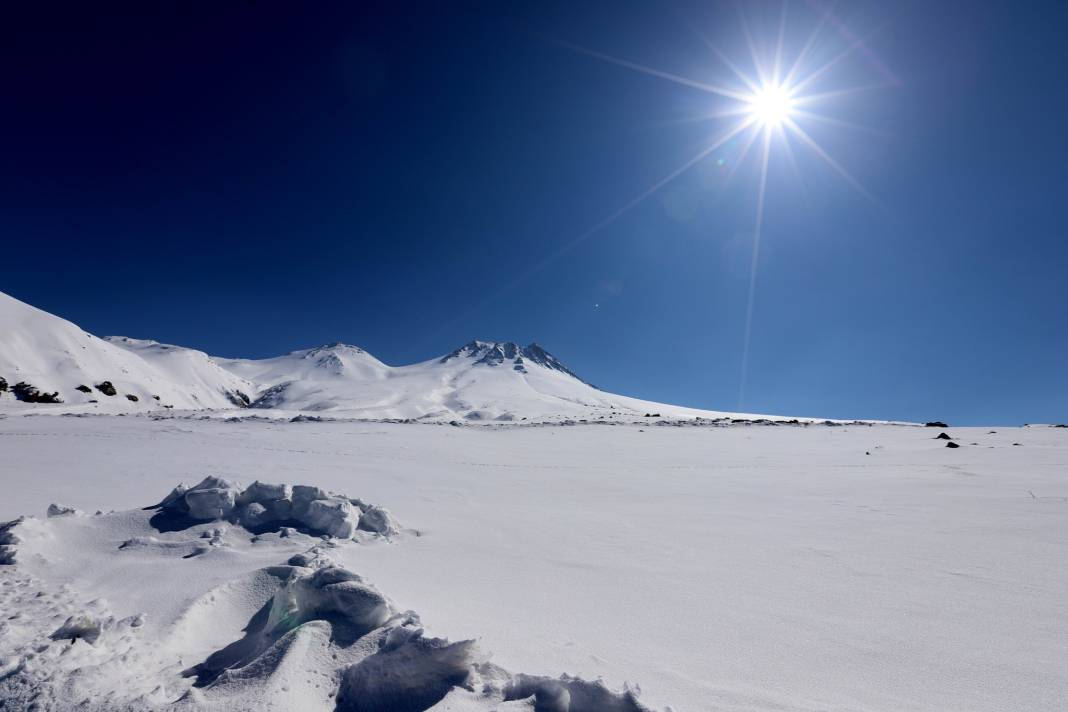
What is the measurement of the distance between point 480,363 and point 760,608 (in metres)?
164

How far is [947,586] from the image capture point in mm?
3521

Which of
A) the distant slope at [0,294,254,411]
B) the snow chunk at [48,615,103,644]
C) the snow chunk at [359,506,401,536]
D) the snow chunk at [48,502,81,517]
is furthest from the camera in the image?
the distant slope at [0,294,254,411]

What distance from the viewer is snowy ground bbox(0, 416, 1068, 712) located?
2.32 m

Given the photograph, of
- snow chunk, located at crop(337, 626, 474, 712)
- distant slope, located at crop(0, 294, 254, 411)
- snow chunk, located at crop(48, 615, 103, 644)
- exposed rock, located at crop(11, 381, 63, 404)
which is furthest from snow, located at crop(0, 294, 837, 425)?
snow chunk, located at crop(337, 626, 474, 712)

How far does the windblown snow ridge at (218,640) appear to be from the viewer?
6.23 ft

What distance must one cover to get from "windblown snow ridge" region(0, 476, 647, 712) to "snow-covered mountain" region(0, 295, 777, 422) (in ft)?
90.7

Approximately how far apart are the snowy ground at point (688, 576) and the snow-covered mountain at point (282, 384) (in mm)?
22731

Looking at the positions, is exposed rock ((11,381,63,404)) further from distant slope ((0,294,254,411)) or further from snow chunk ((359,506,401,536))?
snow chunk ((359,506,401,536))

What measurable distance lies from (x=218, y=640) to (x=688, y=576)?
132 inches

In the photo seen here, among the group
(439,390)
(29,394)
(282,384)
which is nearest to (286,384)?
(282,384)

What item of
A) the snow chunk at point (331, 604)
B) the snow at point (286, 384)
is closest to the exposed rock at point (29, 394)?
the snow at point (286, 384)

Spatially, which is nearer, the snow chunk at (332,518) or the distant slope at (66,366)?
the snow chunk at (332,518)

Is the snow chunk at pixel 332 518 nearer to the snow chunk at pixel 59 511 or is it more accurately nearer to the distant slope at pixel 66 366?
the snow chunk at pixel 59 511

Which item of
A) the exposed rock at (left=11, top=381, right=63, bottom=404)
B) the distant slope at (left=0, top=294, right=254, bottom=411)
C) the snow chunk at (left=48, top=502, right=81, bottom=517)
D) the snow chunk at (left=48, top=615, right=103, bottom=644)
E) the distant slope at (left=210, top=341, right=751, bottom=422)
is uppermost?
the distant slope at (left=210, top=341, right=751, bottom=422)
